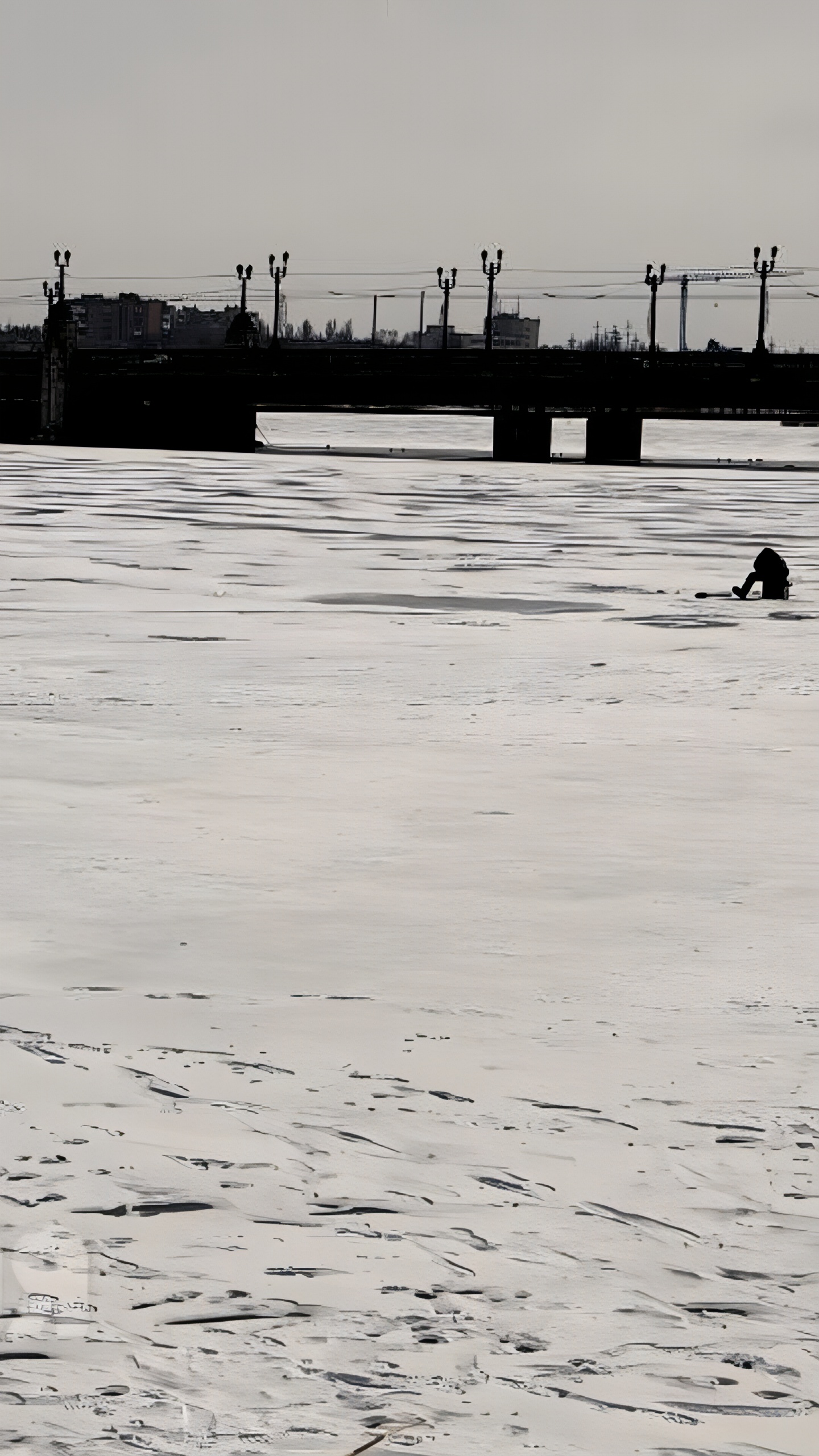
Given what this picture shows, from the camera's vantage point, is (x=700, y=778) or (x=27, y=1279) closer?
(x=27, y=1279)

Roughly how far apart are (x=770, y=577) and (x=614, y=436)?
5829 cm

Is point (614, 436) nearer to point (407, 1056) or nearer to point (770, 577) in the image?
point (770, 577)

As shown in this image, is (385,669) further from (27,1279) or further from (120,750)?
(27,1279)

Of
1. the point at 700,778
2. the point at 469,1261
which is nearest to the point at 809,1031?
the point at 469,1261

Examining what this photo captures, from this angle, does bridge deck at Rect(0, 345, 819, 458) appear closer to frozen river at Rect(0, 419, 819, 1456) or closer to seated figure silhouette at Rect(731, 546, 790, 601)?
seated figure silhouette at Rect(731, 546, 790, 601)

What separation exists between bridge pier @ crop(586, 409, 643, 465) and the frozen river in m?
64.2

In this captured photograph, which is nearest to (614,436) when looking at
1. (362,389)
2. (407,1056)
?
(362,389)

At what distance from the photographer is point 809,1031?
19.7ft

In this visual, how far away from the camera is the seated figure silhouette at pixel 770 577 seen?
20.9 meters

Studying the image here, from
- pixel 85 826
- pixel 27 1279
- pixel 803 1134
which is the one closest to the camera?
pixel 27 1279

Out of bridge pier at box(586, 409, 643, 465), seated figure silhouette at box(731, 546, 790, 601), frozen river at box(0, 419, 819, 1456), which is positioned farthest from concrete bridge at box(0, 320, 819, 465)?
frozen river at box(0, 419, 819, 1456)

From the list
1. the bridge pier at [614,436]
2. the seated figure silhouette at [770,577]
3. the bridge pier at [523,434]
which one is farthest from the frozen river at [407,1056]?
the bridge pier at [523,434]

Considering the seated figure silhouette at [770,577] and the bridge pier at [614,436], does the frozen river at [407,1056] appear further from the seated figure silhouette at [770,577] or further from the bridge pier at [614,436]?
the bridge pier at [614,436]

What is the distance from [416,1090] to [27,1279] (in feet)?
5.09
